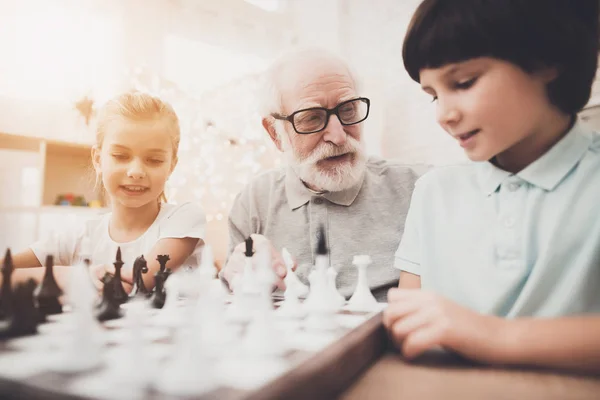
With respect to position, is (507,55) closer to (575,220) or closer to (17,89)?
(575,220)

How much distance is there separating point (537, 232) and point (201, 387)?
26.5 inches

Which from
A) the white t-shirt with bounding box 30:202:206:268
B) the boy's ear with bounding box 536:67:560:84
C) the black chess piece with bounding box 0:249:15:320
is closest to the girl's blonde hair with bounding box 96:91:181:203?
the white t-shirt with bounding box 30:202:206:268

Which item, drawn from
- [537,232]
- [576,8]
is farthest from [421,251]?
[576,8]

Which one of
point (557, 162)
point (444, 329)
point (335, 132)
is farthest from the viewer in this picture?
point (335, 132)

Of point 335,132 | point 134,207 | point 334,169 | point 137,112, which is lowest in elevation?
point 134,207

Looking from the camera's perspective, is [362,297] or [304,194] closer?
[362,297]

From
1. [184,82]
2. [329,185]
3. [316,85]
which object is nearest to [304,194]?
[329,185]

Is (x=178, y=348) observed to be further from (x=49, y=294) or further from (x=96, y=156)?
(x=96, y=156)

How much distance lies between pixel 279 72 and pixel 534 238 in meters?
1.01

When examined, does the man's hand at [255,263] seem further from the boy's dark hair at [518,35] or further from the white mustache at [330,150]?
the boy's dark hair at [518,35]

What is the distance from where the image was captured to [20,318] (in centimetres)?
56

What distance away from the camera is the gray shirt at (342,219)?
1297 mm

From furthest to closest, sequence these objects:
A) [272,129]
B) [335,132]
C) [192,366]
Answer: [272,129]
[335,132]
[192,366]

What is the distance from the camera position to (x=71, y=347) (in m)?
0.42
